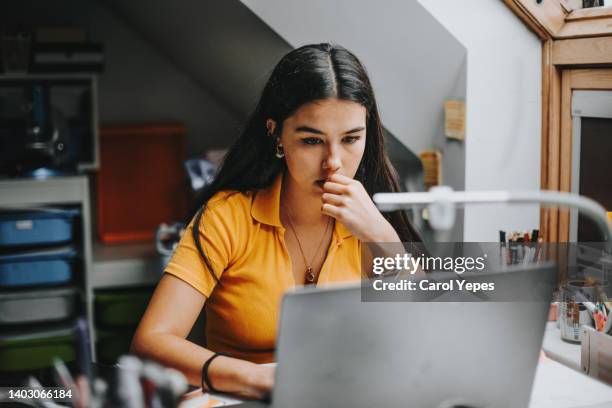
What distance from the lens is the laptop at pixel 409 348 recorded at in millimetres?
957

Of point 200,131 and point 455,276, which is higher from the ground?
point 200,131

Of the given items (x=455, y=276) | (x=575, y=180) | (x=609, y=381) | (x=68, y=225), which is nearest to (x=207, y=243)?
(x=455, y=276)

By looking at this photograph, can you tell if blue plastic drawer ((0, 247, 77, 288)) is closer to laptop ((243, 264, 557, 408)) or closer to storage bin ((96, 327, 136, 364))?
storage bin ((96, 327, 136, 364))

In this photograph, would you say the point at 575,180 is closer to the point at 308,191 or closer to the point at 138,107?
the point at 308,191

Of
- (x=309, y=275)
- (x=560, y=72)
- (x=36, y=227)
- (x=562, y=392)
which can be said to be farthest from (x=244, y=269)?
(x=36, y=227)

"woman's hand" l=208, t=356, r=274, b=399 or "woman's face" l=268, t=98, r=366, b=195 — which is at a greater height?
"woman's face" l=268, t=98, r=366, b=195

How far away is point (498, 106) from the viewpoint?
226 cm

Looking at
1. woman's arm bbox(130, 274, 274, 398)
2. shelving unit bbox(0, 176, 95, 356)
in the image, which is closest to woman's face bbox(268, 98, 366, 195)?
woman's arm bbox(130, 274, 274, 398)

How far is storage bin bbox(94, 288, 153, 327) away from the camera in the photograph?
10.4ft

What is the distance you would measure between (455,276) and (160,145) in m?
2.73

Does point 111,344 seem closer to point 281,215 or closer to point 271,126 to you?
point 281,215

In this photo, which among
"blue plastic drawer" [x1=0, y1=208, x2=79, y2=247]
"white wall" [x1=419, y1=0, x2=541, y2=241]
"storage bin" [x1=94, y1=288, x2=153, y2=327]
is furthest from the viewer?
"storage bin" [x1=94, y1=288, x2=153, y2=327]

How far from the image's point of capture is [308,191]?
67.5 inches

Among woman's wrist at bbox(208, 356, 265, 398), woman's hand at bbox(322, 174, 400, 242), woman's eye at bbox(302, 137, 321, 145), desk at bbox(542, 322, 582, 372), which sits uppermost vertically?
woman's eye at bbox(302, 137, 321, 145)
